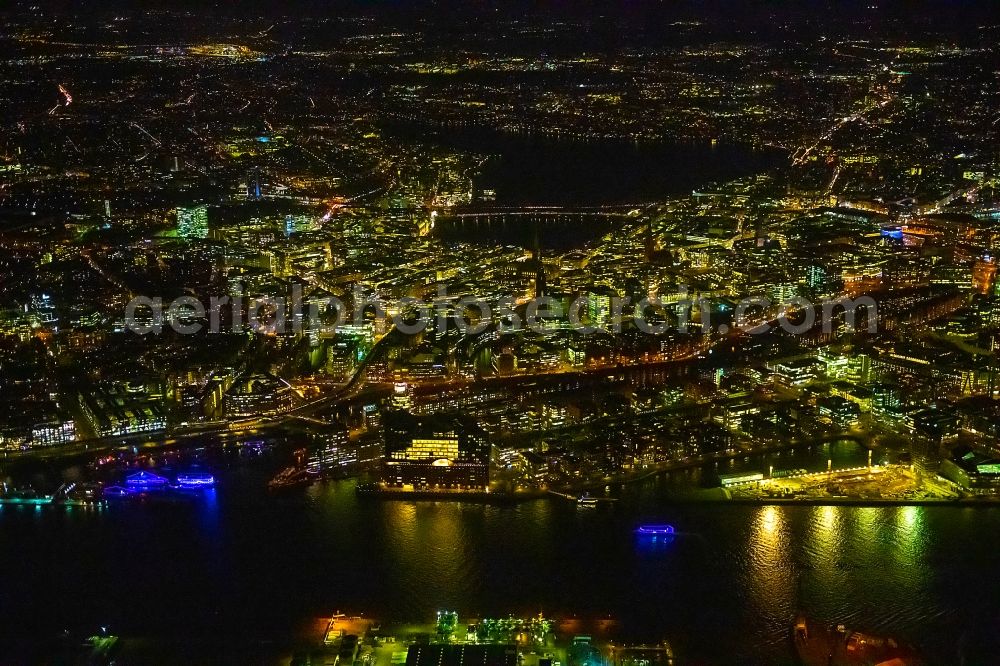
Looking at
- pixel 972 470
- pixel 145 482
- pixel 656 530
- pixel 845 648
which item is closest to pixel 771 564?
pixel 656 530

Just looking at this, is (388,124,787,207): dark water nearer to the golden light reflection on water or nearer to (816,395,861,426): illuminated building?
(816,395,861,426): illuminated building

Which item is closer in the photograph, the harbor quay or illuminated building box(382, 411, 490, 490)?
the harbor quay

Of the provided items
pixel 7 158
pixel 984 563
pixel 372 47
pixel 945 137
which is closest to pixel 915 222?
pixel 945 137

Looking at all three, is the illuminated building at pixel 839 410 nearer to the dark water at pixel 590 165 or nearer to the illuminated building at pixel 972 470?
the illuminated building at pixel 972 470

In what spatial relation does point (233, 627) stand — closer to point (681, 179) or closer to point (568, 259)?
point (568, 259)

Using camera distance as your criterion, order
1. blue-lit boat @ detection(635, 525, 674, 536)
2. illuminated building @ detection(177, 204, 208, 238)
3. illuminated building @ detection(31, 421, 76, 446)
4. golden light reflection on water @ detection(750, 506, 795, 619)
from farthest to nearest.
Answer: illuminated building @ detection(177, 204, 208, 238), illuminated building @ detection(31, 421, 76, 446), blue-lit boat @ detection(635, 525, 674, 536), golden light reflection on water @ detection(750, 506, 795, 619)

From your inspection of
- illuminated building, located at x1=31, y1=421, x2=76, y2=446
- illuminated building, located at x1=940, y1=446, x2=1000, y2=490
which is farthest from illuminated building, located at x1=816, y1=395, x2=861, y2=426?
illuminated building, located at x1=31, y1=421, x2=76, y2=446

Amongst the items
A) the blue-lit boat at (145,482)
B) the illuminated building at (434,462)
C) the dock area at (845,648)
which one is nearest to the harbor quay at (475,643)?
the dock area at (845,648)
